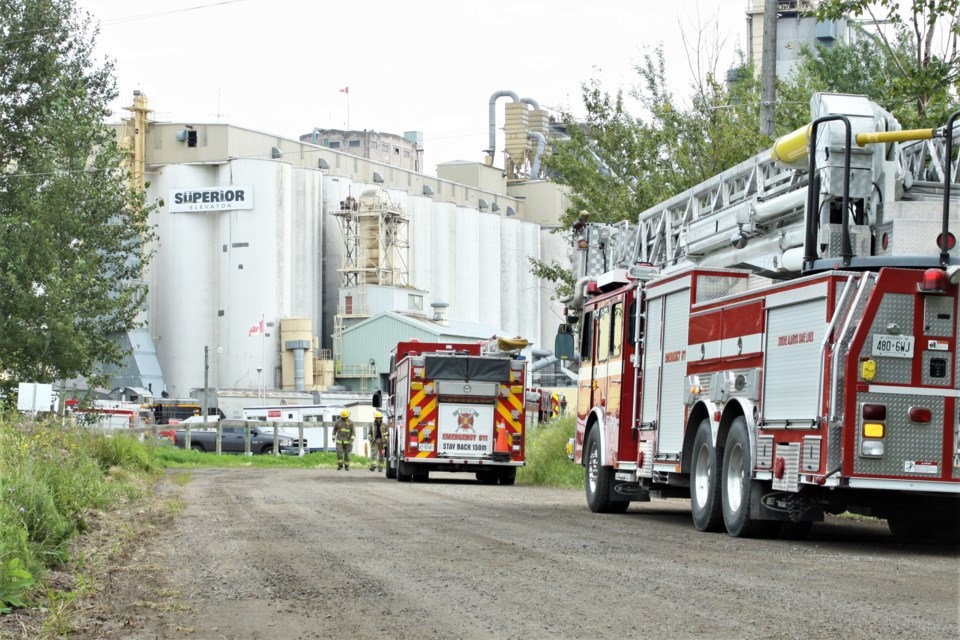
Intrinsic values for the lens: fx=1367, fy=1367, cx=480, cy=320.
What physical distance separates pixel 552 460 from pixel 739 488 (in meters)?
16.0

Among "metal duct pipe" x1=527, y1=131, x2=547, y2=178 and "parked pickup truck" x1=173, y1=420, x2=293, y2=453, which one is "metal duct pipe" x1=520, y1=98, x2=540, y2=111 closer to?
"metal duct pipe" x1=527, y1=131, x2=547, y2=178

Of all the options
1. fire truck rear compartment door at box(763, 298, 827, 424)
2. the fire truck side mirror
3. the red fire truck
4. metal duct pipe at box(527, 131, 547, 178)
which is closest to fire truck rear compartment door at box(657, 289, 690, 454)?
fire truck rear compartment door at box(763, 298, 827, 424)

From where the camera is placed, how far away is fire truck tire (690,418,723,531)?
541 inches

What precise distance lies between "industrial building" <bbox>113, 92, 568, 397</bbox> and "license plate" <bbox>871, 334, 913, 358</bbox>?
64293 millimetres

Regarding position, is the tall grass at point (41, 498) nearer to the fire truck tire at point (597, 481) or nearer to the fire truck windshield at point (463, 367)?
the fire truck tire at point (597, 481)

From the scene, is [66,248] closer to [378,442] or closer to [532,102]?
[378,442]

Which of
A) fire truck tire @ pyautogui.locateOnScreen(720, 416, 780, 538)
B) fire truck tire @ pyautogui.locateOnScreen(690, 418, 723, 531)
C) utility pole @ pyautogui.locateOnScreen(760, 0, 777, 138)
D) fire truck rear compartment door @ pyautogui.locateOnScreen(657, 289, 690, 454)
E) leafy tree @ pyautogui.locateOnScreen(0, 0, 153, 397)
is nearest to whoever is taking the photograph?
fire truck tire @ pyautogui.locateOnScreen(720, 416, 780, 538)

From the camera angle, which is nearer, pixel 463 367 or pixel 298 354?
pixel 463 367

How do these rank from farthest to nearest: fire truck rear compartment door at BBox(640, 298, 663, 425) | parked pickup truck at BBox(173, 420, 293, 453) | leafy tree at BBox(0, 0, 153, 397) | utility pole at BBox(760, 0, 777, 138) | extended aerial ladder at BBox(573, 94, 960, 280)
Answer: parked pickup truck at BBox(173, 420, 293, 453), leafy tree at BBox(0, 0, 153, 397), utility pole at BBox(760, 0, 777, 138), fire truck rear compartment door at BBox(640, 298, 663, 425), extended aerial ladder at BBox(573, 94, 960, 280)

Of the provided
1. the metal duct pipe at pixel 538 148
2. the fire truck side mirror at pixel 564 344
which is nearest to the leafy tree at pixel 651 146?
the fire truck side mirror at pixel 564 344

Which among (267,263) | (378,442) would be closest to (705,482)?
(378,442)

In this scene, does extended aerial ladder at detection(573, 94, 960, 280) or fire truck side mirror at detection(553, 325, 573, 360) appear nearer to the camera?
extended aerial ladder at detection(573, 94, 960, 280)

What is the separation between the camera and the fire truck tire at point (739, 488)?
1296 centimetres

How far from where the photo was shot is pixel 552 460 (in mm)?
29125
